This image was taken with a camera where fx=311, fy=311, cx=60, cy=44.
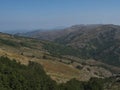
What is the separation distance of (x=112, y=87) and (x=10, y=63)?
49.6 metres

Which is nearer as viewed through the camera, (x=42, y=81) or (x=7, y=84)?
(x=7, y=84)

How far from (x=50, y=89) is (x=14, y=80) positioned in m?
19.6

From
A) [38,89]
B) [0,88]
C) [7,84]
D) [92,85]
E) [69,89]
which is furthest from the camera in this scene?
[92,85]

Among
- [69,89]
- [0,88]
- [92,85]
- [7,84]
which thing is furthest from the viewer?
[92,85]

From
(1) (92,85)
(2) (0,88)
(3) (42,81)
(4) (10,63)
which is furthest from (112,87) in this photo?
(2) (0,88)

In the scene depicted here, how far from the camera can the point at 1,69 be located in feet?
396

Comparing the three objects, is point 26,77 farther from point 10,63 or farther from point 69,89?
point 10,63

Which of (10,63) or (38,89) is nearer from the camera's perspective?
(38,89)

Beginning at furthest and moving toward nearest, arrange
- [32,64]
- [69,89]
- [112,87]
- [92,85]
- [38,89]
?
1. [32,64]
2. [112,87]
3. [92,85]
4. [69,89]
5. [38,89]

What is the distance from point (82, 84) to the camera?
5674 inches

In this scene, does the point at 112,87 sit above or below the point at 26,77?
below

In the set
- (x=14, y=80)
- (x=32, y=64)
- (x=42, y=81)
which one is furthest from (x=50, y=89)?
(x=32, y=64)

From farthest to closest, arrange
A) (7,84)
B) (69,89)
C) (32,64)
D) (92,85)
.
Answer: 1. (32,64)
2. (92,85)
3. (69,89)
4. (7,84)

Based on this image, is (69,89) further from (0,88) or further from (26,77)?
(0,88)
